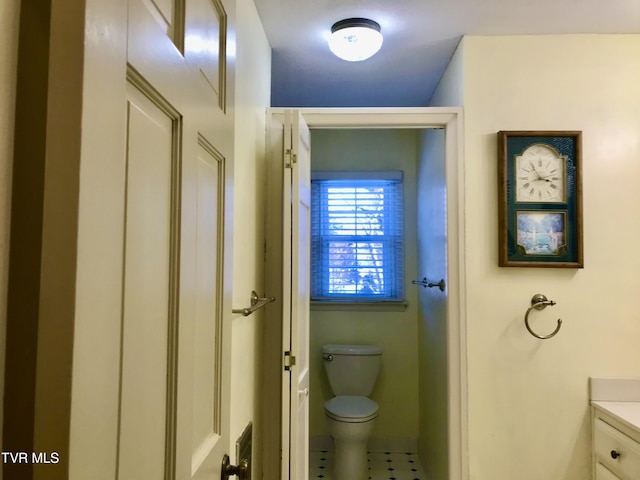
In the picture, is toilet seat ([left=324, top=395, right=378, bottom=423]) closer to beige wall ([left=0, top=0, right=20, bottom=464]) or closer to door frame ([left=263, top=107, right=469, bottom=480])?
door frame ([left=263, top=107, right=469, bottom=480])

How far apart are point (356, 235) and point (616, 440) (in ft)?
6.39

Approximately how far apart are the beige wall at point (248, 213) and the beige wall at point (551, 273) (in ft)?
3.17

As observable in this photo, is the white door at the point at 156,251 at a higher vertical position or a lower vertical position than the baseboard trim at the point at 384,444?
higher

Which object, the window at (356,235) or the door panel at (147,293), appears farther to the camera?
→ the window at (356,235)

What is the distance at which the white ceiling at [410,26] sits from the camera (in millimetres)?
1702

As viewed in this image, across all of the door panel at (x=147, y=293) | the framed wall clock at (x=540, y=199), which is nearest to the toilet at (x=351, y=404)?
the framed wall clock at (x=540, y=199)

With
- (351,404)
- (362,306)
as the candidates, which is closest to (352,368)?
(351,404)

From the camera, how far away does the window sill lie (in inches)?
121

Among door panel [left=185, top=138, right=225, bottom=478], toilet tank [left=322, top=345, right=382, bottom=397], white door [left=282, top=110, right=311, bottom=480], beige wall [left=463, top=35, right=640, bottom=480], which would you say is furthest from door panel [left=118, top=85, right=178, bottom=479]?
toilet tank [left=322, top=345, right=382, bottom=397]

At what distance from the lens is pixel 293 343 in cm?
166

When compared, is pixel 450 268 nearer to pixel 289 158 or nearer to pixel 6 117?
pixel 289 158

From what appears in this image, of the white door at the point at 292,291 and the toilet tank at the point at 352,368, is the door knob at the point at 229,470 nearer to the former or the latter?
the white door at the point at 292,291

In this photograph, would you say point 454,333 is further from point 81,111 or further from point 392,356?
point 81,111

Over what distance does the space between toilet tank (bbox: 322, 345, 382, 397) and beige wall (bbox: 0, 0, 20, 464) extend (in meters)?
2.75
